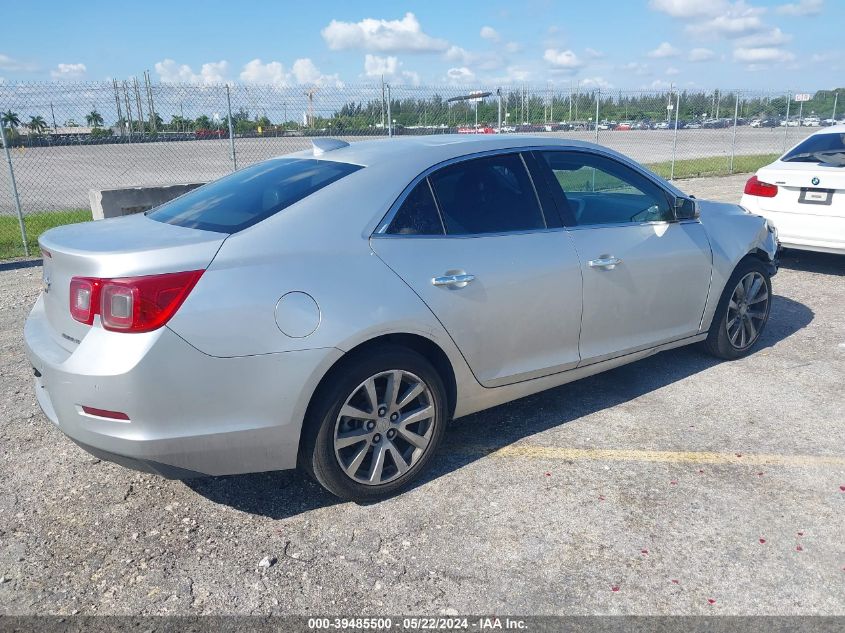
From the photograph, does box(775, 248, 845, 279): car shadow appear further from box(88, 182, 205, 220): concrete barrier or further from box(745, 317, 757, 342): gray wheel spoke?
box(88, 182, 205, 220): concrete barrier

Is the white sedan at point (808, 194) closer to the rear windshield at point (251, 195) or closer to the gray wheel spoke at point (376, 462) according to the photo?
the rear windshield at point (251, 195)

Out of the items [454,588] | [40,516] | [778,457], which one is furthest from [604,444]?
[40,516]

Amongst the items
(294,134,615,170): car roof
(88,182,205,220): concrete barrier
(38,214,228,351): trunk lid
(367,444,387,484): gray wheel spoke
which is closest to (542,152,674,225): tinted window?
(294,134,615,170): car roof

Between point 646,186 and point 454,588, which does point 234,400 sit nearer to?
Result: point 454,588

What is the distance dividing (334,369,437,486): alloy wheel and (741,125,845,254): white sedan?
19.0ft

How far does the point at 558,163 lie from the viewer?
163 inches

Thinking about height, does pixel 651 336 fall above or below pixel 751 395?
above

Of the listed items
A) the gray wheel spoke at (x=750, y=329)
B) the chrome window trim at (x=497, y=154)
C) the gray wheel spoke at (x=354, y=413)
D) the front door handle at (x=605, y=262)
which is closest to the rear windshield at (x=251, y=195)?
the chrome window trim at (x=497, y=154)

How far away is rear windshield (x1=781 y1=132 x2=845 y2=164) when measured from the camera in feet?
25.0

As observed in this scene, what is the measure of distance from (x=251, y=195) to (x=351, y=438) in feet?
4.30

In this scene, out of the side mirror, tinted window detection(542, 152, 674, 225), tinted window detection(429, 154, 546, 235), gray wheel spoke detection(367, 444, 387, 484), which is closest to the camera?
gray wheel spoke detection(367, 444, 387, 484)

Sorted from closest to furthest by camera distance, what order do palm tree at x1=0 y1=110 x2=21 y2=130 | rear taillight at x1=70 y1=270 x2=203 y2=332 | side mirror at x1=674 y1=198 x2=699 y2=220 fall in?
rear taillight at x1=70 y1=270 x2=203 y2=332, side mirror at x1=674 y1=198 x2=699 y2=220, palm tree at x1=0 y1=110 x2=21 y2=130

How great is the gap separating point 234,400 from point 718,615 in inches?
80.7

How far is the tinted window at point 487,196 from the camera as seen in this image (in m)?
3.59
